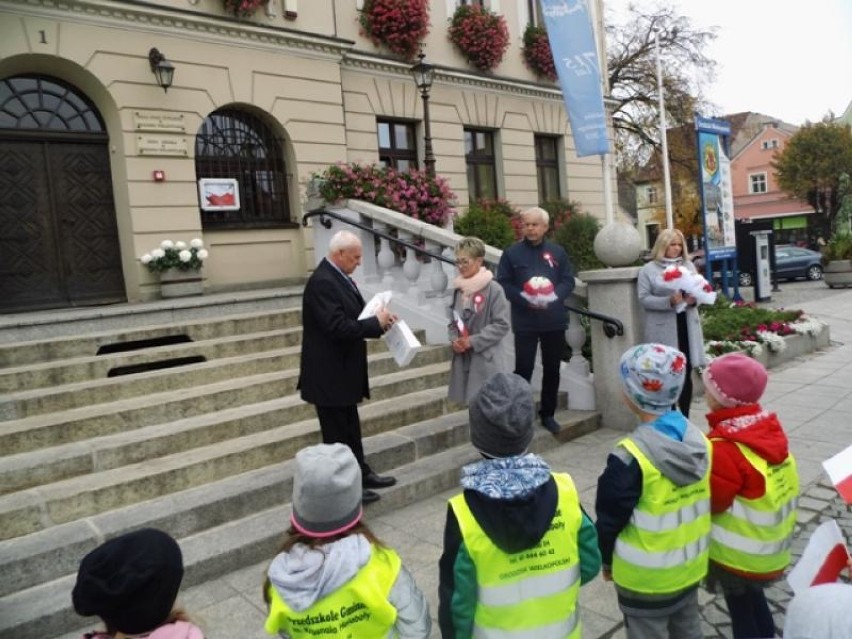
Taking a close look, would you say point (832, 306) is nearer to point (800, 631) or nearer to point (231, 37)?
point (231, 37)

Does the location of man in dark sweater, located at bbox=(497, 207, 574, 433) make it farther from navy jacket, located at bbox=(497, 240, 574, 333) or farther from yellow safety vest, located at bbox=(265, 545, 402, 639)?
yellow safety vest, located at bbox=(265, 545, 402, 639)

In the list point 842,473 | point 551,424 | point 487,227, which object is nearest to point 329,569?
point 842,473

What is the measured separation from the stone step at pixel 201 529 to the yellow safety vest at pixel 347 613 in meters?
1.94

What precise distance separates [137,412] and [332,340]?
6.04 ft

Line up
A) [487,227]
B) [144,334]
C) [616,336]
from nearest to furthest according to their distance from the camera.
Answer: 1. [616,336]
2. [144,334]
3. [487,227]

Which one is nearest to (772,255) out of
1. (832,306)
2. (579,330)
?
(832,306)

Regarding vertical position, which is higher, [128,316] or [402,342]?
[128,316]

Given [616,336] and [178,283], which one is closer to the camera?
[616,336]

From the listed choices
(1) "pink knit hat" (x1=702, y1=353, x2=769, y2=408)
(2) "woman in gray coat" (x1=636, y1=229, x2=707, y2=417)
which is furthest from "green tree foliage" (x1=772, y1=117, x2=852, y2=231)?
(1) "pink knit hat" (x1=702, y1=353, x2=769, y2=408)

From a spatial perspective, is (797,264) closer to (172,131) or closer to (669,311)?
(669,311)

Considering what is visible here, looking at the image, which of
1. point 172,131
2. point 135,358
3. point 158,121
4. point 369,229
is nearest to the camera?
point 135,358

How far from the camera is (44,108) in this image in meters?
8.71

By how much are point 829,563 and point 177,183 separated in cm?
945

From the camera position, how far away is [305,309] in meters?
4.20
